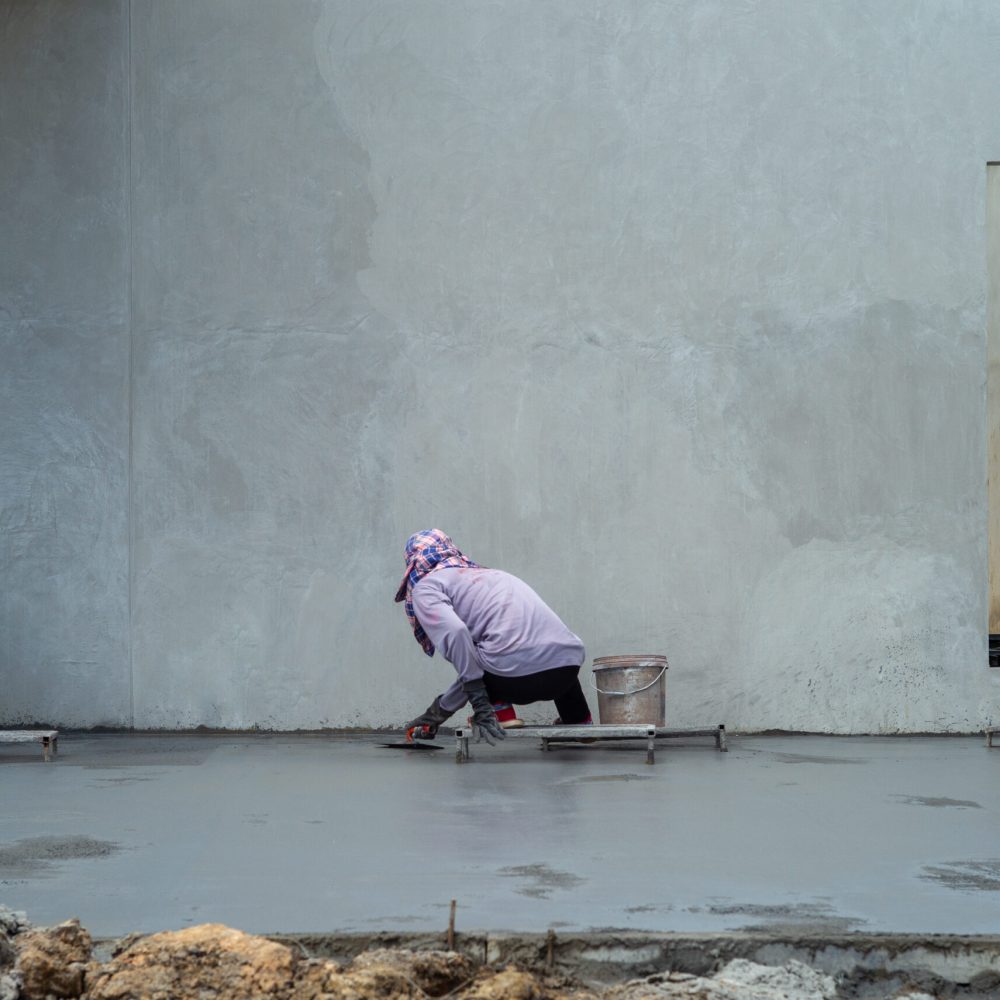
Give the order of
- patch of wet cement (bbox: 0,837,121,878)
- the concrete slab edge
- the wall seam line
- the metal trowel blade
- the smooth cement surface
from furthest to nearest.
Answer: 1. the wall seam line
2. the metal trowel blade
3. patch of wet cement (bbox: 0,837,121,878)
4. the smooth cement surface
5. the concrete slab edge

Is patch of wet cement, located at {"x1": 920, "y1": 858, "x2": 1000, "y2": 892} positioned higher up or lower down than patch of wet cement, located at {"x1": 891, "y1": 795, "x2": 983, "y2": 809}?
higher up

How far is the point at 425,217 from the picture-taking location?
7227 millimetres

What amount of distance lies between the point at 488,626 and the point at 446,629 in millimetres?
256

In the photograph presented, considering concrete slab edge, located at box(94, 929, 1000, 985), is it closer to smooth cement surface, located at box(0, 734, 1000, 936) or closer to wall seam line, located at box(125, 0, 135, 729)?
smooth cement surface, located at box(0, 734, 1000, 936)

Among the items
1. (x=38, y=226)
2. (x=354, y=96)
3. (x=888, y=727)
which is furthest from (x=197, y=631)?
(x=888, y=727)

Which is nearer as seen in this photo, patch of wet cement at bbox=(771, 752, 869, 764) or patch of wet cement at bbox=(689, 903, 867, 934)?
patch of wet cement at bbox=(689, 903, 867, 934)

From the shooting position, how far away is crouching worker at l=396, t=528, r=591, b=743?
227 inches

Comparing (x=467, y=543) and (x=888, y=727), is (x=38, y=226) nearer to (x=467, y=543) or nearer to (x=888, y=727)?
(x=467, y=543)

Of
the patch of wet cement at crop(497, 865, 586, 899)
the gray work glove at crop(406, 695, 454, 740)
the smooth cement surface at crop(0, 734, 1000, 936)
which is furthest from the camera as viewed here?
the gray work glove at crop(406, 695, 454, 740)

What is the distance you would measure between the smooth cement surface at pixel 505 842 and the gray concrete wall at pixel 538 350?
1349mm

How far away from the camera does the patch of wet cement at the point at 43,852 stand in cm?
303

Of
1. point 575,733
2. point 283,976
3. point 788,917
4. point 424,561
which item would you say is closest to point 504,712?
point 575,733

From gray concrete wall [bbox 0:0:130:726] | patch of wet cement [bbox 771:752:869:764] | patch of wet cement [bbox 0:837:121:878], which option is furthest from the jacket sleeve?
patch of wet cement [bbox 0:837:121:878]

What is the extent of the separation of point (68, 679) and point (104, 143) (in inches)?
118
